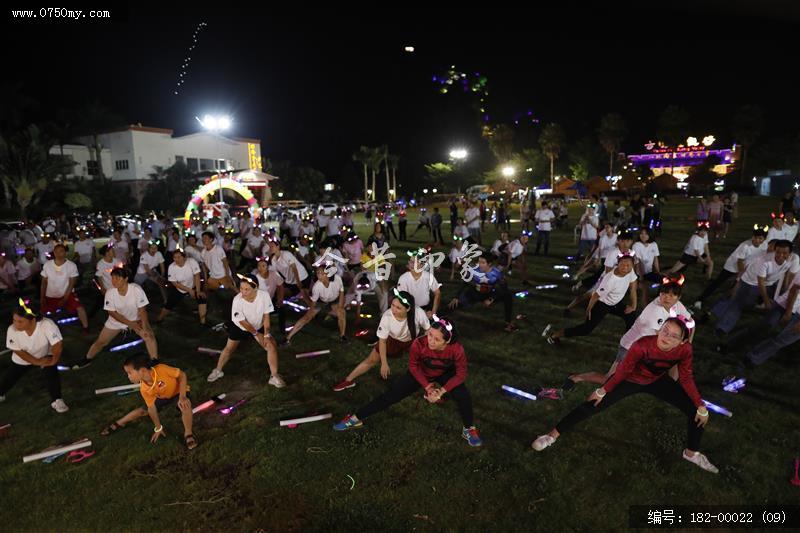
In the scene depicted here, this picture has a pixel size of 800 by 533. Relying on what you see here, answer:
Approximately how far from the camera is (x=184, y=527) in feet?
13.5

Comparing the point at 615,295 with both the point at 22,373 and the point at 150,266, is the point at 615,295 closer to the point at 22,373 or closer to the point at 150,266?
the point at 22,373

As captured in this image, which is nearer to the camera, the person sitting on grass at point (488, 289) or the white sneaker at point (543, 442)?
the white sneaker at point (543, 442)

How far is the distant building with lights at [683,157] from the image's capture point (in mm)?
83062

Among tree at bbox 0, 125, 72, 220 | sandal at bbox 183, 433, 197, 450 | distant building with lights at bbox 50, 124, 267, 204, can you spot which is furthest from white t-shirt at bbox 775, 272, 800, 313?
distant building with lights at bbox 50, 124, 267, 204

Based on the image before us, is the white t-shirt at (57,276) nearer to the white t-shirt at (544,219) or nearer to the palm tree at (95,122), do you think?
the white t-shirt at (544,219)

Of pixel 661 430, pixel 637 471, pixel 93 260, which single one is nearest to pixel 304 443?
pixel 637 471

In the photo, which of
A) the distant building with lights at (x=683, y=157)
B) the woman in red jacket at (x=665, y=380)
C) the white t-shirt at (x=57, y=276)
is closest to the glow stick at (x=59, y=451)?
the white t-shirt at (x=57, y=276)

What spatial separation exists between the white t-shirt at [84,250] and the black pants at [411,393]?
33.1ft

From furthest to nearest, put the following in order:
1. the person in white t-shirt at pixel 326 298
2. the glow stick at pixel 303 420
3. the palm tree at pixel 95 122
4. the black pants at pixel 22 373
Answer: the palm tree at pixel 95 122, the person in white t-shirt at pixel 326 298, the black pants at pixel 22 373, the glow stick at pixel 303 420

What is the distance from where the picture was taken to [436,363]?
16.6 feet

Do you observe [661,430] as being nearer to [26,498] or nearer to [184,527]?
[184,527]

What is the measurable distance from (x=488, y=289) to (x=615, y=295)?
235 centimetres

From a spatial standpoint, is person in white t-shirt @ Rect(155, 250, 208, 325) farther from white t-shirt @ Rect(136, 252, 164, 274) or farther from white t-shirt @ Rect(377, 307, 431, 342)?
white t-shirt @ Rect(377, 307, 431, 342)

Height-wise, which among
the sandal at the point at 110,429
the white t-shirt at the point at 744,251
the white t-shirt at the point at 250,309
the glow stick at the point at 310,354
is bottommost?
the sandal at the point at 110,429
